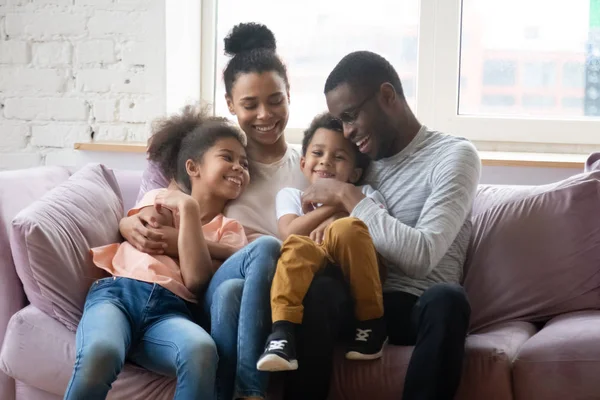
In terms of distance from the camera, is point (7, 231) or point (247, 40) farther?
point (247, 40)

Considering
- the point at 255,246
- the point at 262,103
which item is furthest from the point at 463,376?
the point at 262,103

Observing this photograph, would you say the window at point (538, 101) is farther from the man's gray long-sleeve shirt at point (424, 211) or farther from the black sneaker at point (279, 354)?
the black sneaker at point (279, 354)

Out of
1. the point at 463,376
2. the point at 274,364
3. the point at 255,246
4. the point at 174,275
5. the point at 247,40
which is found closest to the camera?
the point at 274,364

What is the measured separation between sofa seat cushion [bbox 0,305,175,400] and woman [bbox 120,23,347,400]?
0.65ft

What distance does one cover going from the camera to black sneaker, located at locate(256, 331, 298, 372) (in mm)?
1822

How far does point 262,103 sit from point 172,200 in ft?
1.37

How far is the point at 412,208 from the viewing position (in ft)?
7.26

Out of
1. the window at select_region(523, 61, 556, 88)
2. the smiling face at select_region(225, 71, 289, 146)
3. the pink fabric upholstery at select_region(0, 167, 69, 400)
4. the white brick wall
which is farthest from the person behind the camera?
the window at select_region(523, 61, 556, 88)

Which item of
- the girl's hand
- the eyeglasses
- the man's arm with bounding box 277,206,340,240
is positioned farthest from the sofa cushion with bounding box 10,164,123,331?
the eyeglasses

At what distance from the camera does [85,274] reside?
2.18m

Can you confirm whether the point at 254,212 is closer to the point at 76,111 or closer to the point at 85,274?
the point at 85,274

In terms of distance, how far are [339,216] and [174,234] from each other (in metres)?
0.44

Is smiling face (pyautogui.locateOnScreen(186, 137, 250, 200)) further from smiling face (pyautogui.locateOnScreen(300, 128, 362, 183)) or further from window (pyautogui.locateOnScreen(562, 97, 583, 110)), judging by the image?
window (pyautogui.locateOnScreen(562, 97, 583, 110))

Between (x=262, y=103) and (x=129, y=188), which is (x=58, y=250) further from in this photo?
(x=262, y=103)
